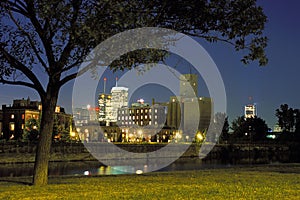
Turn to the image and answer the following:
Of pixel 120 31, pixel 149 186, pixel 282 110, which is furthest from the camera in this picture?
pixel 282 110

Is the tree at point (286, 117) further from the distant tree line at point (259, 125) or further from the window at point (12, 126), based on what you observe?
the window at point (12, 126)

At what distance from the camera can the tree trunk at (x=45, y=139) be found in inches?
732

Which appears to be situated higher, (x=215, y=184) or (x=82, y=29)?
(x=82, y=29)

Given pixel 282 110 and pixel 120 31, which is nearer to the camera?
pixel 120 31

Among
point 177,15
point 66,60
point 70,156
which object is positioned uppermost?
point 177,15

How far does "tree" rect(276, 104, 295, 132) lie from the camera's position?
17938 cm

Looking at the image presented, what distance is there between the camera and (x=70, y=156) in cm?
8169

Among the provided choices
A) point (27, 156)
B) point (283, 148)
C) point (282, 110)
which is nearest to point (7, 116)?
point (27, 156)

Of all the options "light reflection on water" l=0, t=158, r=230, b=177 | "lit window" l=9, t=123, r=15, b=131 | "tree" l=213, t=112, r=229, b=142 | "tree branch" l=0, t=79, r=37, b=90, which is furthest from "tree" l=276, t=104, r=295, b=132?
"tree branch" l=0, t=79, r=37, b=90

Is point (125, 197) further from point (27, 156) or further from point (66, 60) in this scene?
point (27, 156)

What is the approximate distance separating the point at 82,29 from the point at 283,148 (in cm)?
14328

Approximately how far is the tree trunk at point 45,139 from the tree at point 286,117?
6701 inches

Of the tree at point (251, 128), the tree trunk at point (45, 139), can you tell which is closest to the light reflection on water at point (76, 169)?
the tree trunk at point (45, 139)

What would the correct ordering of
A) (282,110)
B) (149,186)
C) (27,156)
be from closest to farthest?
(149,186)
(27,156)
(282,110)
